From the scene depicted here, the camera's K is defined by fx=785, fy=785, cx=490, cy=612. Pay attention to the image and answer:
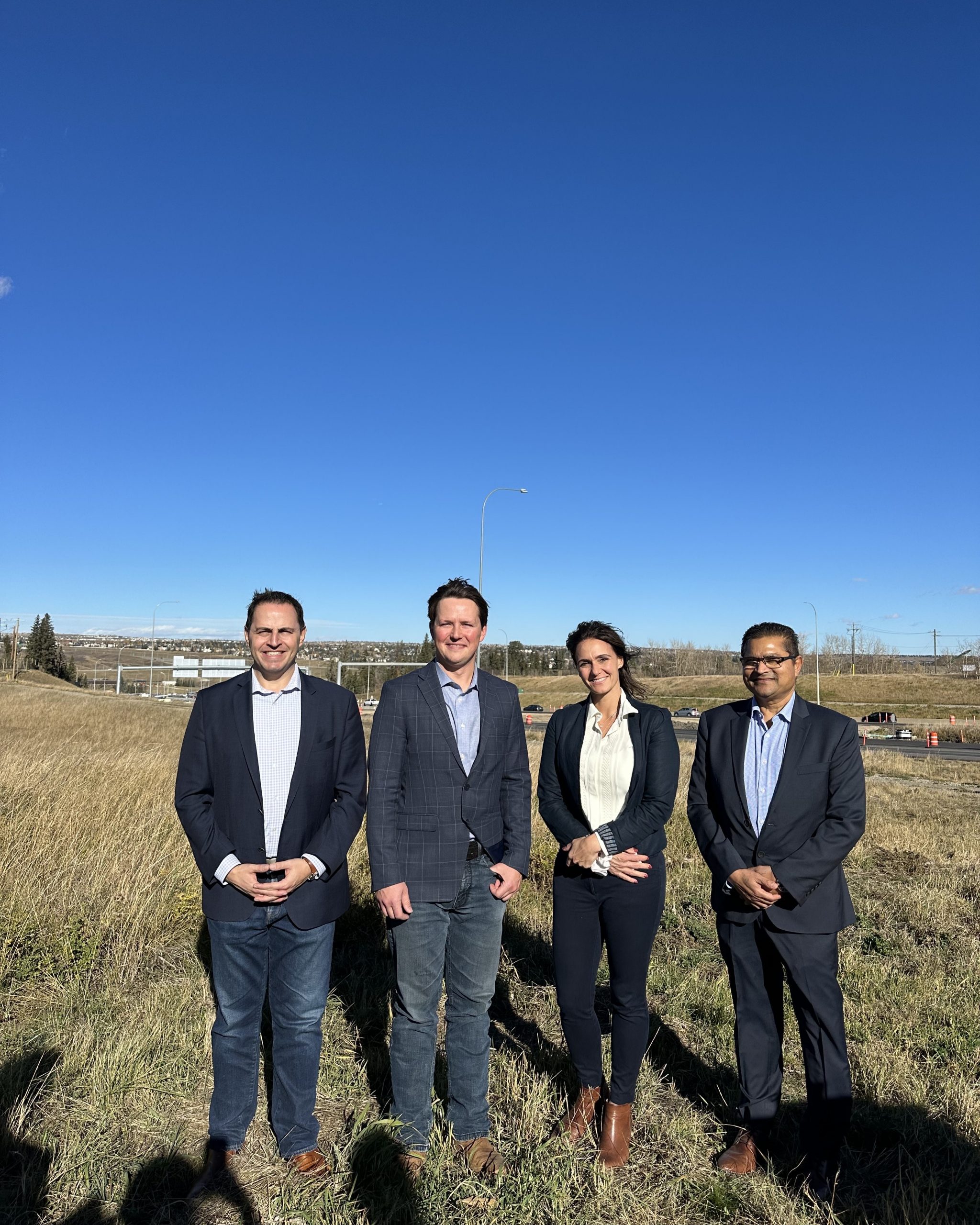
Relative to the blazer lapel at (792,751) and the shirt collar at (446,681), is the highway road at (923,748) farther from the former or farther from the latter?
the shirt collar at (446,681)

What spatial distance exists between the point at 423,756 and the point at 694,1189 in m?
1.86

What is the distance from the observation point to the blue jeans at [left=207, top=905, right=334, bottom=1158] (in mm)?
2939

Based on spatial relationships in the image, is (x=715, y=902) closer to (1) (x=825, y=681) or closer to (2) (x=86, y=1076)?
(2) (x=86, y=1076)

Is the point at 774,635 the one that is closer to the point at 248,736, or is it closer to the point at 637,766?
the point at 637,766

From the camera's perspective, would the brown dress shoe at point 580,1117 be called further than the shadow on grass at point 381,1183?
Yes

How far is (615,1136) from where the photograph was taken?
3.05 metres

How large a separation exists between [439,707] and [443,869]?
0.61 meters

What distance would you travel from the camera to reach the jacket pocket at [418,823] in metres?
3.00

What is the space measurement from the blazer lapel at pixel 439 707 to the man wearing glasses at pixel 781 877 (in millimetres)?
1116

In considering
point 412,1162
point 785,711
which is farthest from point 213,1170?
point 785,711

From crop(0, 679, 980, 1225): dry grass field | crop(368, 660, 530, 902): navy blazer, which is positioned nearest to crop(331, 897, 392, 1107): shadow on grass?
crop(0, 679, 980, 1225): dry grass field

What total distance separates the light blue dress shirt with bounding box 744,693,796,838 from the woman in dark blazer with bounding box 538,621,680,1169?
0.30m

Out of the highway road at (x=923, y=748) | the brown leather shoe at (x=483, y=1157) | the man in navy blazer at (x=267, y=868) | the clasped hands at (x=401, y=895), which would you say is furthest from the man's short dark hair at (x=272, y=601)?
the highway road at (x=923, y=748)

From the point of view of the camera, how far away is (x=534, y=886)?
6758mm
